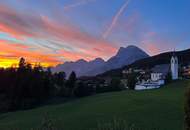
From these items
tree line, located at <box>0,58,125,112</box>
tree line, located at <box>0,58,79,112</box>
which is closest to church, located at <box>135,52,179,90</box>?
tree line, located at <box>0,58,125,112</box>

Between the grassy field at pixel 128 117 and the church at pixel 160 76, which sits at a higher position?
the church at pixel 160 76

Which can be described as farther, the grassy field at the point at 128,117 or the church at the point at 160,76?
the church at the point at 160,76

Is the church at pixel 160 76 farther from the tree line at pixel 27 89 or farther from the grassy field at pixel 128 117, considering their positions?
the grassy field at pixel 128 117

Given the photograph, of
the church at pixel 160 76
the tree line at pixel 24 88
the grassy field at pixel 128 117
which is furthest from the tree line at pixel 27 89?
the grassy field at pixel 128 117

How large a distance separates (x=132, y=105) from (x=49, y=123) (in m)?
47.8

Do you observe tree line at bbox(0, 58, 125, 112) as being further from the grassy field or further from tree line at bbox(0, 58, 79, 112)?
the grassy field

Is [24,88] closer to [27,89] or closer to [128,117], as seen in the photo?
[27,89]

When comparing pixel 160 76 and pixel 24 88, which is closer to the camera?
pixel 24 88

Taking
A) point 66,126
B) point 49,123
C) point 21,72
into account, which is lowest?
point 66,126

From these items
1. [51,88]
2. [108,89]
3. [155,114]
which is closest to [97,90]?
[108,89]

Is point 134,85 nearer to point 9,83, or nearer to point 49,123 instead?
point 9,83

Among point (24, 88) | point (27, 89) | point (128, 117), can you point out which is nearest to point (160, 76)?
point (27, 89)

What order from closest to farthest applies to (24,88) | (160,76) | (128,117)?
(128,117) < (24,88) < (160,76)

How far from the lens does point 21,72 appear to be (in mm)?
86875
